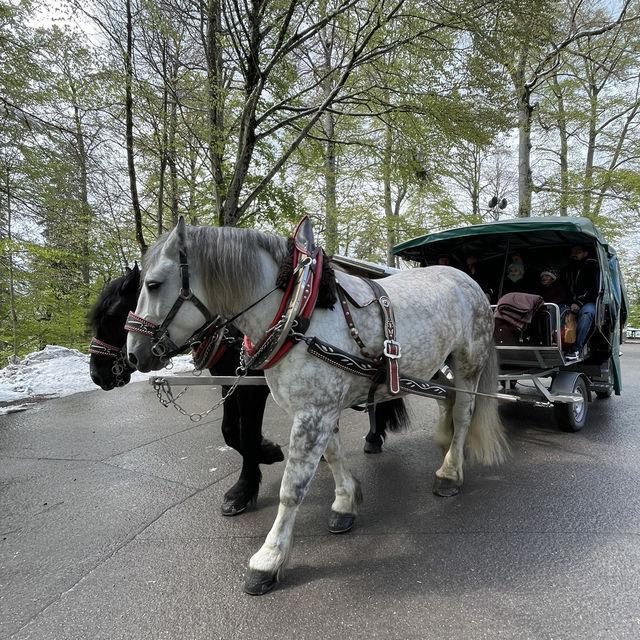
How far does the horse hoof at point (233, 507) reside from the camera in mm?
2441

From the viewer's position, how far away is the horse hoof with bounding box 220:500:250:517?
2441 mm

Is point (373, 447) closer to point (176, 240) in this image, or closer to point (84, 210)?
point (176, 240)

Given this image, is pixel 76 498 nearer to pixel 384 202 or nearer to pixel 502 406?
pixel 502 406

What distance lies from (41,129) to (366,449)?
7.93 m

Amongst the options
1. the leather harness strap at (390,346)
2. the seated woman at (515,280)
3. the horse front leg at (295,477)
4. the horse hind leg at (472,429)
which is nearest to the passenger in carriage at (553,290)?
the seated woman at (515,280)

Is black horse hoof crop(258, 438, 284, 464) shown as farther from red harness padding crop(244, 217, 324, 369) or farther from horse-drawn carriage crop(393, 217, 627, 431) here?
horse-drawn carriage crop(393, 217, 627, 431)

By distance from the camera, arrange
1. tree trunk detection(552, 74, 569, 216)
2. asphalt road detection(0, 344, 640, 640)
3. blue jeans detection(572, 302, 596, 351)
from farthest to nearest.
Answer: tree trunk detection(552, 74, 569, 216)
blue jeans detection(572, 302, 596, 351)
asphalt road detection(0, 344, 640, 640)

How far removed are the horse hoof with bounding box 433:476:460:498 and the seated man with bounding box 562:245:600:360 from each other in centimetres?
218

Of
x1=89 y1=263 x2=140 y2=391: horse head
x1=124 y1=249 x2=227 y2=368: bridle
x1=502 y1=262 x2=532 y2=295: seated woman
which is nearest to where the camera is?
x1=124 y1=249 x2=227 y2=368: bridle

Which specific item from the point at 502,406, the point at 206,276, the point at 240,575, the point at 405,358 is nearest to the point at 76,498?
the point at 240,575

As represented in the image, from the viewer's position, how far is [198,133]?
6.91 metres

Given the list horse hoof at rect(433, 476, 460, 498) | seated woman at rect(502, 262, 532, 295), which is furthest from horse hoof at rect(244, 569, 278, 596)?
seated woman at rect(502, 262, 532, 295)

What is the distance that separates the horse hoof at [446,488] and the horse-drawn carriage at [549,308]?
128 cm

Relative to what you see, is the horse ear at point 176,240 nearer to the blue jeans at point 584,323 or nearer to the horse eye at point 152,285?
the horse eye at point 152,285
